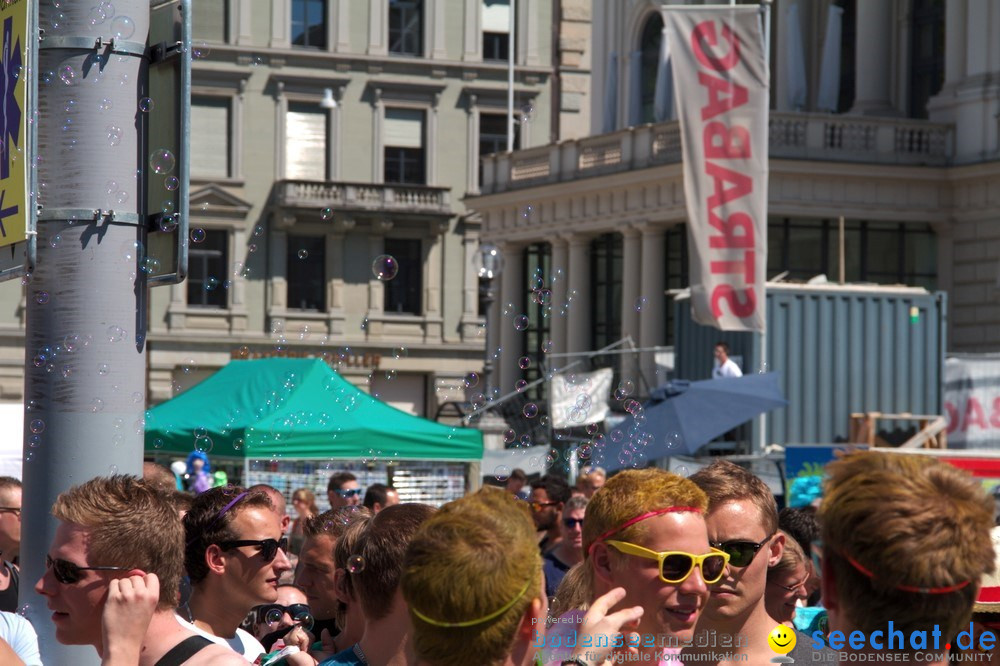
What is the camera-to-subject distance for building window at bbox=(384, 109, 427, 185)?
45281mm

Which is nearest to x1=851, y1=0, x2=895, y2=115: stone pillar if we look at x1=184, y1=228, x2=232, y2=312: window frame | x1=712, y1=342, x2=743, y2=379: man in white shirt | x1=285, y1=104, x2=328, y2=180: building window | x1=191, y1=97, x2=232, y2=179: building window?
x1=712, y1=342, x2=743, y2=379: man in white shirt

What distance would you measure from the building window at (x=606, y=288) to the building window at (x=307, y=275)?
12615 mm

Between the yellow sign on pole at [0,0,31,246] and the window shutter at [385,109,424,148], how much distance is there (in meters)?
40.5

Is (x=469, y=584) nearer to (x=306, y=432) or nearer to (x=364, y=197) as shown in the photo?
(x=306, y=432)

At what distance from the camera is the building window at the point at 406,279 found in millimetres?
45562

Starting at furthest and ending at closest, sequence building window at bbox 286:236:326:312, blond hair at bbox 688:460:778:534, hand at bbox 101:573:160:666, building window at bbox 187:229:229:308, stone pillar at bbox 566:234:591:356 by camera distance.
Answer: building window at bbox 286:236:326:312
building window at bbox 187:229:229:308
stone pillar at bbox 566:234:591:356
blond hair at bbox 688:460:778:534
hand at bbox 101:573:160:666

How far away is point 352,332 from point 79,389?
39975 mm

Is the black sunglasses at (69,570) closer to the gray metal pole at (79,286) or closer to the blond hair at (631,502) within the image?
the gray metal pole at (79,286)

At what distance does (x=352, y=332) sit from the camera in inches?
1757

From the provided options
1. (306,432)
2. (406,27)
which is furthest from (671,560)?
(406,27)

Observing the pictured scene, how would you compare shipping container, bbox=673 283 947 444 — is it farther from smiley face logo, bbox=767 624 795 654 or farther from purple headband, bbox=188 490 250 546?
smiley face logo, bbox=767 624 795 654

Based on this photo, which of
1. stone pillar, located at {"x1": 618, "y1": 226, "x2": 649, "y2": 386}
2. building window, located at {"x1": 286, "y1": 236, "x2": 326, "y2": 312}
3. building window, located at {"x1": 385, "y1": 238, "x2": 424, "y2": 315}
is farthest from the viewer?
building window, located at {"x1": 385, "y1": 238, "x2": 424, "y2": 315}

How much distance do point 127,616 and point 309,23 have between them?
4178cm

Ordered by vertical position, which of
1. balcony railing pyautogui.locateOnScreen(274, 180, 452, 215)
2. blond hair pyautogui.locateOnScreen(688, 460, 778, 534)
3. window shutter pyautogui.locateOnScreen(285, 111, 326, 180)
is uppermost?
window shutter pyautogui.locateOnScreen(285, 111, 326, 180)
